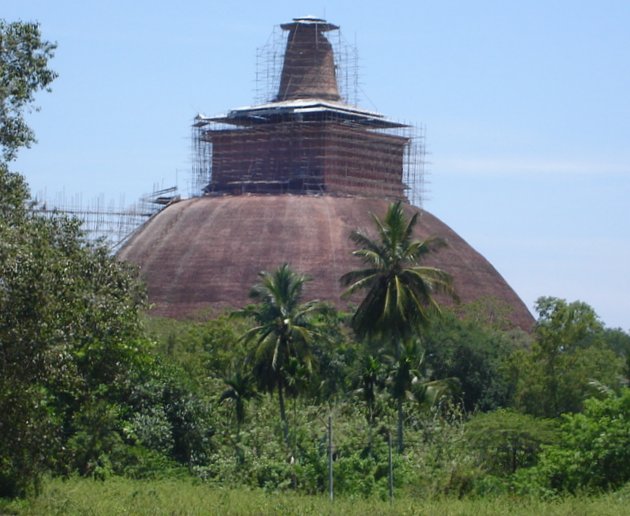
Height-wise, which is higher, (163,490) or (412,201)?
(412,201)

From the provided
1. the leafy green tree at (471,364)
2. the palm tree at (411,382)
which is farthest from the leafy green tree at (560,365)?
the palm tree at (411,382)

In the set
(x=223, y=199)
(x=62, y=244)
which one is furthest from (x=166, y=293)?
(x=62, y=244)

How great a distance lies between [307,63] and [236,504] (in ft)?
154

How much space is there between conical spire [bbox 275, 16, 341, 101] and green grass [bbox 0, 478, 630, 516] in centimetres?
4357

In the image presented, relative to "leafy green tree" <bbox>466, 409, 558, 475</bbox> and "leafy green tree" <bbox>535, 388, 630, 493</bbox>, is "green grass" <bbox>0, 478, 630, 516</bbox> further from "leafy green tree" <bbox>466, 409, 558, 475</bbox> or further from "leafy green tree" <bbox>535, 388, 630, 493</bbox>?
"leafy green tree" <bbox>466, 409, 558, 475</bbox>

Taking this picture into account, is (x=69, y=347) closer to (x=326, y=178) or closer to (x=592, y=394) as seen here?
(x=592, y=394)

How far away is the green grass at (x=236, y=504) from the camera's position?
95.0ft

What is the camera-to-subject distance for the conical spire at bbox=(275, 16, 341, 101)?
248 feet

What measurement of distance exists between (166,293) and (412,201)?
13978mm

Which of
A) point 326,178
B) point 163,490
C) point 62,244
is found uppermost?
point 326,178

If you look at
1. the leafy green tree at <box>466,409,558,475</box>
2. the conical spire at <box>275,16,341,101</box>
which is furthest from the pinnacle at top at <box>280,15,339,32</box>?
the leafy green tree at <box>466,409,558,475</box>

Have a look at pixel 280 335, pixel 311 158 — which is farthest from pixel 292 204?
pixel 280 335

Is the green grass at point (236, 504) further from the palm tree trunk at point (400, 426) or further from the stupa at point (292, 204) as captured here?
the stupa at point (292, 204)

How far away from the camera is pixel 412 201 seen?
75.8 meters
